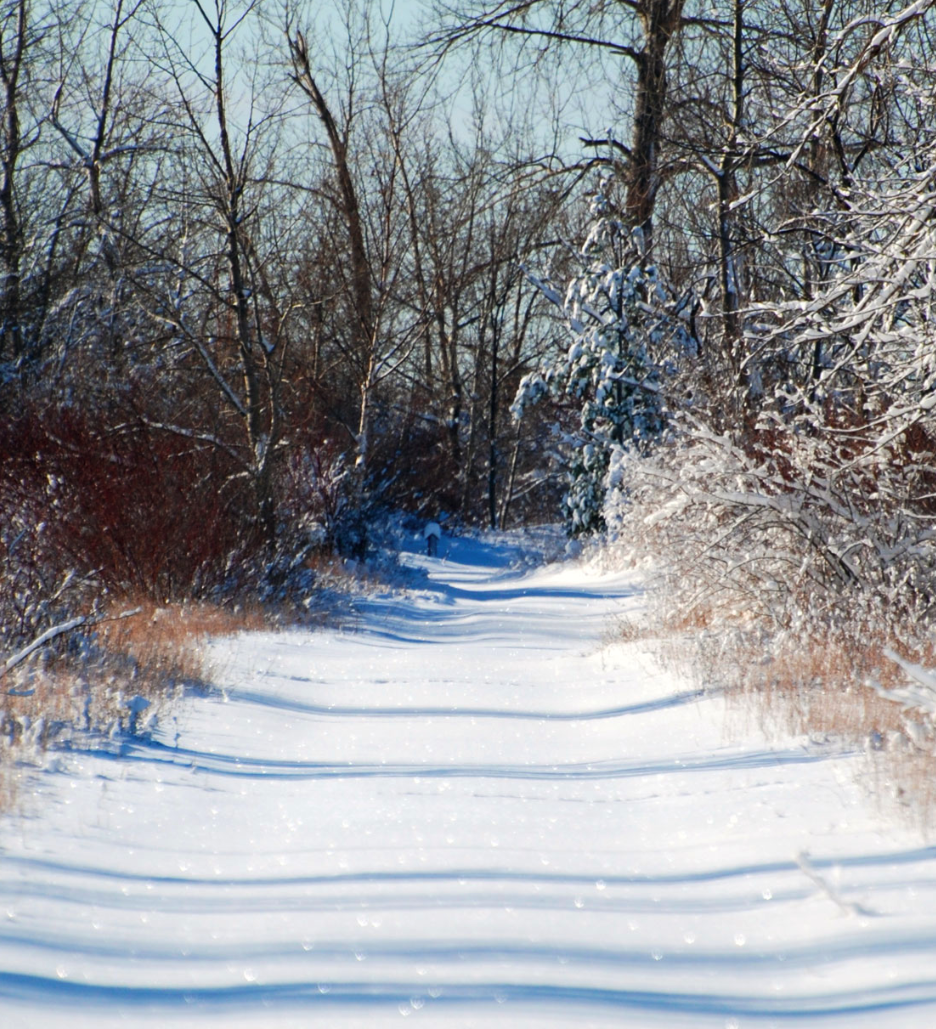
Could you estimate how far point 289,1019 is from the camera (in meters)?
2.50

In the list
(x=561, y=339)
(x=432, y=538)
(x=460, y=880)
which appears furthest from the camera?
(x=561, y=339)

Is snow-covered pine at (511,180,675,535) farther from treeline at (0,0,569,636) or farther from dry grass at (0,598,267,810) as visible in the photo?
dry grass at (0,598,267,810)

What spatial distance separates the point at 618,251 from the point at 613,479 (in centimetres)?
584

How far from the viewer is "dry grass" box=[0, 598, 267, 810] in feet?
15.3

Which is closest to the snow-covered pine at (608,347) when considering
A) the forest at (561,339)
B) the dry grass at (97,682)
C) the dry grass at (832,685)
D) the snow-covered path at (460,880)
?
the forest at (561,339)

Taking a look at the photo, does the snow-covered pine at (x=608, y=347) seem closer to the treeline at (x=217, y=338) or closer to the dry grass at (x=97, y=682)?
the treeline at (x=217, y=338)

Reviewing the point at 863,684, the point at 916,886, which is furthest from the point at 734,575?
the point at 916,886

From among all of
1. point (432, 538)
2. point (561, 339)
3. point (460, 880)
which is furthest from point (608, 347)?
point (460, 880)

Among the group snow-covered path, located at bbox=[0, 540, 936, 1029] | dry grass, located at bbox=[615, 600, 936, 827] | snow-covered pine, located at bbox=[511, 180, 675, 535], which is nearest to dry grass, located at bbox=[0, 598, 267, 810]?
snow-covered path, located at bbox=[0, 540, 936, 1029]

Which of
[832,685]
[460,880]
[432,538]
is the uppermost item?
[832,685]

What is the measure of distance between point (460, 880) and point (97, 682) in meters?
3.18

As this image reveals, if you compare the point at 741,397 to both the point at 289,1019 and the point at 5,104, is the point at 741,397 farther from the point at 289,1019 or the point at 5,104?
the point at 5,104

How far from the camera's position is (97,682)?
5871mm

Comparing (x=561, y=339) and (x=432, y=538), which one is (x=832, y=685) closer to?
(x=432, y=538)
